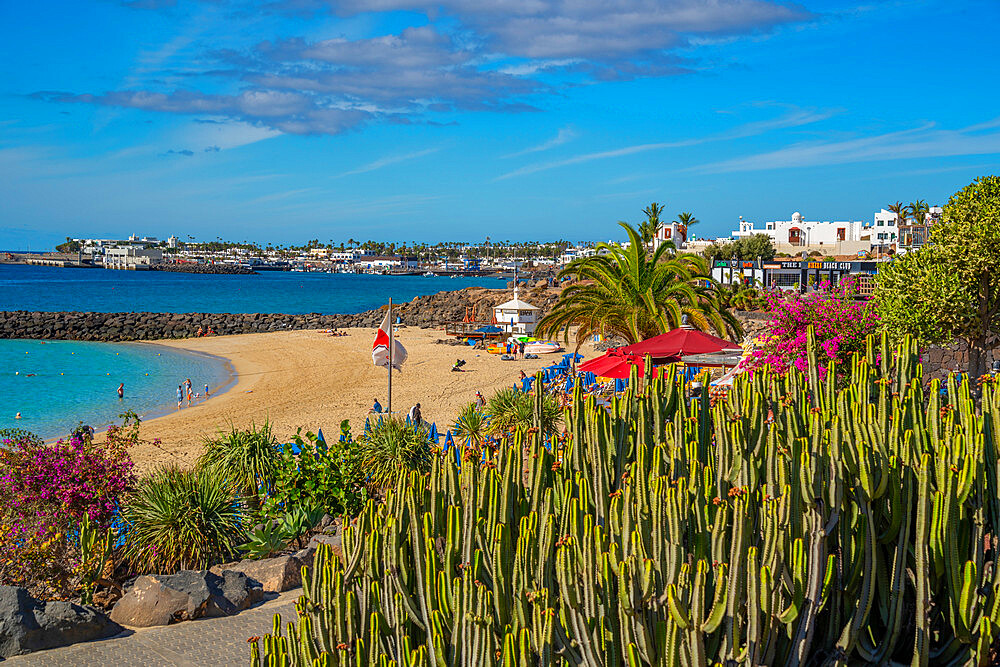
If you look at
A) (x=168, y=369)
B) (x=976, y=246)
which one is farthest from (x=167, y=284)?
(x=976, y=246)

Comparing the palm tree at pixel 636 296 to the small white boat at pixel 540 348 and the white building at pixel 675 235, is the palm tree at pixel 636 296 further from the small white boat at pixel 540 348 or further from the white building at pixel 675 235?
the white building at pixel 675 235

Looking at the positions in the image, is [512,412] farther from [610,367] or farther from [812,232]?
[812,232]

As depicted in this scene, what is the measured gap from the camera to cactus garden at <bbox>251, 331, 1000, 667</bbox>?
468 cm

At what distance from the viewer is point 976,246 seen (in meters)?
13.8

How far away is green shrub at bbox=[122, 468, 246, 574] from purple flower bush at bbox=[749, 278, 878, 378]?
32.1ft

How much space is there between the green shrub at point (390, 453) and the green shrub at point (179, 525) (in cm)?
249

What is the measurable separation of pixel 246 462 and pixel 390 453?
2.31m

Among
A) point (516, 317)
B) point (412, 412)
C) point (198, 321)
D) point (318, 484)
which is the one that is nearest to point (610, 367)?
point (412, 412)

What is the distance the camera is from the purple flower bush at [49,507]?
9172mm

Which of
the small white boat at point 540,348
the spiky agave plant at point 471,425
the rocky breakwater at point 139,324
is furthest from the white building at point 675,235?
the spiky agave plant at point 471,425

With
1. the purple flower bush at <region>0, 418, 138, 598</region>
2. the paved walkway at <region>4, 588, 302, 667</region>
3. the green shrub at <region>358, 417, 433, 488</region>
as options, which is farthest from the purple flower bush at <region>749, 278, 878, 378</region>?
the purple flower bush at <region>0, 418, 138, 598</region>

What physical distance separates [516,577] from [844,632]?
2.10 meters

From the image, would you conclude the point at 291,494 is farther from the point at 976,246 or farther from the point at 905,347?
the point at 976,246

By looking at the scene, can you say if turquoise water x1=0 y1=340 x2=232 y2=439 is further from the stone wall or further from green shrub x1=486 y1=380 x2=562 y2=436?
the stone wall
